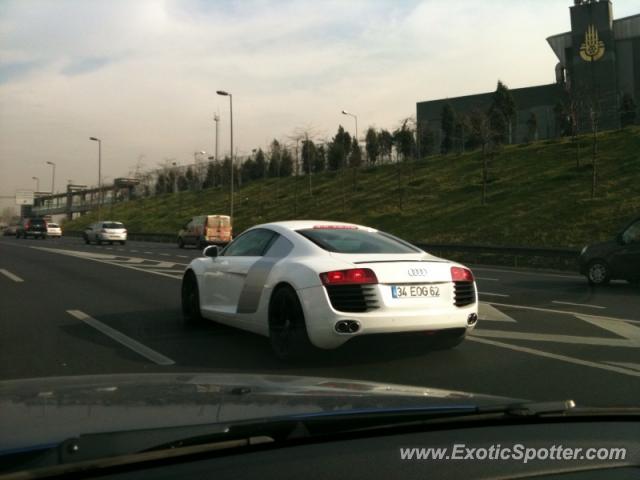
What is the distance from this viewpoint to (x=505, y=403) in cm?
259

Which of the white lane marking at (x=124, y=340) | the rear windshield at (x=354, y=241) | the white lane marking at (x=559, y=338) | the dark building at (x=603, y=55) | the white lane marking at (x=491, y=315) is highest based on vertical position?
the dark building at (x=603, y=55)

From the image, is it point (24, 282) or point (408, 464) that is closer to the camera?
point (408, 464)

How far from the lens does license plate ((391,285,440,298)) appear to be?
19.3 ft

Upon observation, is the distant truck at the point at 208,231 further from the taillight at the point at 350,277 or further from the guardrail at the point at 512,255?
the taillight at the point at 350,277

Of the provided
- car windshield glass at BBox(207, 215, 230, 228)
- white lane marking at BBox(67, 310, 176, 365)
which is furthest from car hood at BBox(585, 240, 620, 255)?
car windshield glass at BBox(207, 215, 230, 228)

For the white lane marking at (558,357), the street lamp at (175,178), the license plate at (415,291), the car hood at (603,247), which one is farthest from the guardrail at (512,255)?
the street lamp at (175,178)

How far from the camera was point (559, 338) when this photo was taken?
24.9 ft

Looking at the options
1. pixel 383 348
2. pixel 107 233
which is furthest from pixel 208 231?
pixel 383 348

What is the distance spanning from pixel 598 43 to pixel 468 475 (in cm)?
5673

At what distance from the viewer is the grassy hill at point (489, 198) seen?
2723cm

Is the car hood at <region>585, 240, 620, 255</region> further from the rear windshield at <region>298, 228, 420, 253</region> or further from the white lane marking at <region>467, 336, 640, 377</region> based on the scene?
the rear windshield at <region>298, 228, 420, 253</region>

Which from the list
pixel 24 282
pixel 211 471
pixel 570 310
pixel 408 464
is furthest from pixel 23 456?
pixel 24 282

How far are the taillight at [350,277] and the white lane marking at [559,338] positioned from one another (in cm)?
258

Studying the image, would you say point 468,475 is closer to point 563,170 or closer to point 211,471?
point 211,471
